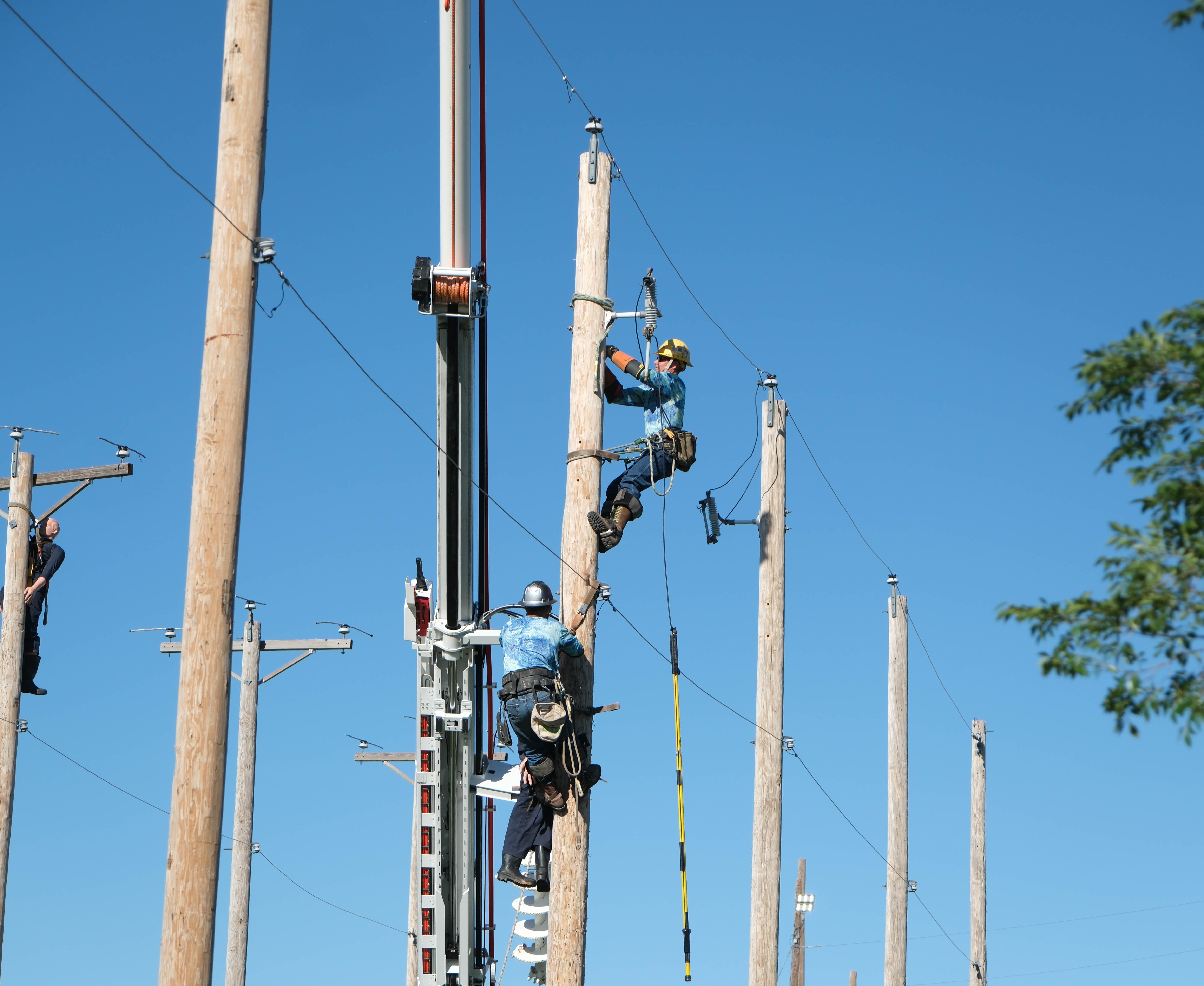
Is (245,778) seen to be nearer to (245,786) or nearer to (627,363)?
(245,786)

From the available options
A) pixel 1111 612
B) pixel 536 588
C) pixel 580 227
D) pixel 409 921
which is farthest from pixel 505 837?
pixel 409 921

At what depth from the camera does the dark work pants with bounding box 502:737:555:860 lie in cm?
1097

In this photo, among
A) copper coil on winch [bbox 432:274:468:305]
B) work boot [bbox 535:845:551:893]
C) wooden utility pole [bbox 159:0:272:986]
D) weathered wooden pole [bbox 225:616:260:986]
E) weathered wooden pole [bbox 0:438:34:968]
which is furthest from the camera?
weathered wooden pole [bbox 225:616:260:986]

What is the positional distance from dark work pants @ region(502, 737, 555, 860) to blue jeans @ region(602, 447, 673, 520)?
1932 mm

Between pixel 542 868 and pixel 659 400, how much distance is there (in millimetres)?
3203

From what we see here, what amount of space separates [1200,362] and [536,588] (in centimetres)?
510

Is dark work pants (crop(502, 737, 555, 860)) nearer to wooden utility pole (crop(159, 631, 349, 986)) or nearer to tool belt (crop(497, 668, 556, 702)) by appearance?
tool belt (crop(497, 668, 556, 702))

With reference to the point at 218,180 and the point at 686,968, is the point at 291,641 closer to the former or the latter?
the point at 686,968

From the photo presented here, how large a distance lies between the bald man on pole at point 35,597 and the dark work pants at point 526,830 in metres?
5.44

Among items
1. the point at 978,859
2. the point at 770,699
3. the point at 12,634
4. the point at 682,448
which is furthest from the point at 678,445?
the point at 978,859

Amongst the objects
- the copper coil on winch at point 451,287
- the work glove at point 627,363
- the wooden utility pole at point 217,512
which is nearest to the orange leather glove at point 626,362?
the work glove at point 627,363

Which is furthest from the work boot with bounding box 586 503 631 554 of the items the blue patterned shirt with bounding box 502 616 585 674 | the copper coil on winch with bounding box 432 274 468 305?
the copper coil on winch with bounding box 432 274 468 305

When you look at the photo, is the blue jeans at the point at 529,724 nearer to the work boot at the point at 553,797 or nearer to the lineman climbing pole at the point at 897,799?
the work boot at the point at 553,797

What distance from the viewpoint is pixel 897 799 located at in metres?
19.2
